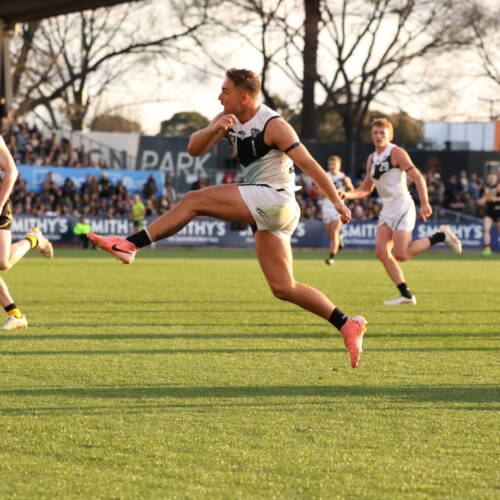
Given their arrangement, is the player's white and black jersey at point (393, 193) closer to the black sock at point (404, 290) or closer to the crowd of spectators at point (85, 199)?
the black sock at point (404, 290)

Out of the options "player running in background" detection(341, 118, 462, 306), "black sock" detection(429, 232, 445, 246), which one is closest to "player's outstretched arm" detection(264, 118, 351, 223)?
"player running in background" detection(341, 118, 462, 306)

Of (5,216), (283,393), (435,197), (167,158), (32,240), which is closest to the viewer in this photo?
(283,393)

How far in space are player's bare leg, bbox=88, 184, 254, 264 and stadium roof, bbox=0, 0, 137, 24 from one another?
2803 centimetres

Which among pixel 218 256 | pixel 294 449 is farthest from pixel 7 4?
pixel 294 449

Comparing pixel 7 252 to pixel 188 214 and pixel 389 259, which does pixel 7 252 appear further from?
pixel 389 259

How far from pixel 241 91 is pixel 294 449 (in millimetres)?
2837

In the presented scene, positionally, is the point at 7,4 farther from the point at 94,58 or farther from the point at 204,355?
the point at 204,355

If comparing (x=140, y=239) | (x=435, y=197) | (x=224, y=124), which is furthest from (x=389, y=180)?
(x=435, y=197)

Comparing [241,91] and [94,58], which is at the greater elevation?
[94,58]

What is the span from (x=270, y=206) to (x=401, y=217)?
719 cm

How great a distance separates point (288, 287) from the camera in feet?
23.9

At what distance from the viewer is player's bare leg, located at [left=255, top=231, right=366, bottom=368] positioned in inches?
284

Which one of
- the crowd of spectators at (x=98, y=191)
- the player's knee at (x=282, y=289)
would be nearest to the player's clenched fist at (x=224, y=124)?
the player's knee at (x=282, y=289)

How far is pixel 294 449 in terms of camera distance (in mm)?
5297
